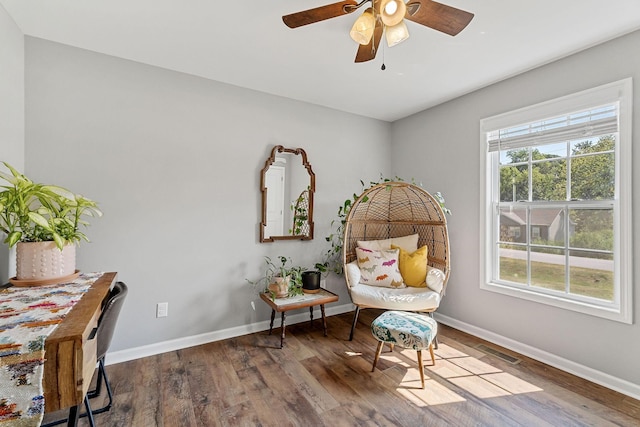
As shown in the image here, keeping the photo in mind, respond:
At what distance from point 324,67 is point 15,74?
6.90 ft

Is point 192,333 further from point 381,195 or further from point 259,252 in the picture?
point 381,195

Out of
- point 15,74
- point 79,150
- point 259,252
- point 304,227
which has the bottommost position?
point 259,252

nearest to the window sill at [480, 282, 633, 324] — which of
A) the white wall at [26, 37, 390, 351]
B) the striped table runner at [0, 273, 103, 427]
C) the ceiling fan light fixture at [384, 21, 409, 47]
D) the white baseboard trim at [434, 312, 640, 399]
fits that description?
the white baseboard trim at [434, 312, 640, 399]

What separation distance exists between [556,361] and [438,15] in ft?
8.54

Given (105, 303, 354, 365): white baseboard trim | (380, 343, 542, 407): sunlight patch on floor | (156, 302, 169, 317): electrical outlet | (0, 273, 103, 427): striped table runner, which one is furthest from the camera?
(156, 302, 169, 317): electrical outlet

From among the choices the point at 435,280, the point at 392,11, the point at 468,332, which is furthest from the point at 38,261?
the point at 468,332

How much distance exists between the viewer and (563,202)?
7.39 feet

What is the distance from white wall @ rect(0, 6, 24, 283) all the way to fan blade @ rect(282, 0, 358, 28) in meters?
1.75

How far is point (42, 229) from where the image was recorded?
4.96ft

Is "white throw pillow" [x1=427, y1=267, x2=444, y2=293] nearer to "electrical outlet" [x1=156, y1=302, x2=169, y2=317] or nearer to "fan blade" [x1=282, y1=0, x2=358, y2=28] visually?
"fan blade" [x1=282, y1=0, x2=358, y2=28]

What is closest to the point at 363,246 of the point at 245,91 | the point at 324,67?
the point at 324,67

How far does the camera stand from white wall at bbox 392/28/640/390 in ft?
6.29

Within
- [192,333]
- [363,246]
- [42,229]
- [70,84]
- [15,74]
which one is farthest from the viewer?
[363,246]

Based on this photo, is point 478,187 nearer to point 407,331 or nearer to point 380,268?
point 380,268
